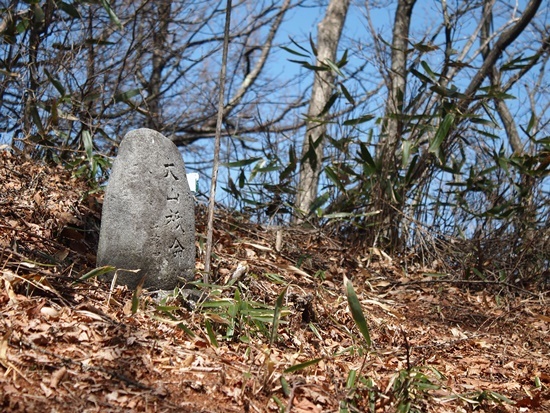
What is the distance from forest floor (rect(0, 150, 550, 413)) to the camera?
9.00ft

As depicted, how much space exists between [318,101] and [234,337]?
489 centimetres

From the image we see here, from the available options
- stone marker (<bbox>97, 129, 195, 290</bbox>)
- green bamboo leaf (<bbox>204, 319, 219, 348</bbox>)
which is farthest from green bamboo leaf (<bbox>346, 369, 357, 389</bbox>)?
stone marker (<bbox>97, 129, 195, 290</bbox>)

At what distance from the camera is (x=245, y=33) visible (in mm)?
10531

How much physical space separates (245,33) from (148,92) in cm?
178

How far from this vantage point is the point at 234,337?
3498 mm

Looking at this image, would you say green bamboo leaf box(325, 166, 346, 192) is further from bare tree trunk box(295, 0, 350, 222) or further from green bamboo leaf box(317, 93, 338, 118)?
green bamboo leaf box(317, 93, 338, 118)

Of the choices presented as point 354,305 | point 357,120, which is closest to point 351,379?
point 354,305

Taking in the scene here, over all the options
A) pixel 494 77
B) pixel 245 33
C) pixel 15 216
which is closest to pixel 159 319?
pixel 15 216

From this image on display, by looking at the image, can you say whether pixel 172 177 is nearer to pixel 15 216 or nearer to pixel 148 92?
pixel 15 216

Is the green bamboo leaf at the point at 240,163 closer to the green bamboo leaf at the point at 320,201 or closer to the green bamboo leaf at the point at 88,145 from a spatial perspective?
the green bamboo leaf at the point at 320,201

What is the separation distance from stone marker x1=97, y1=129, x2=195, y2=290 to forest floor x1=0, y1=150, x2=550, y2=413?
18cm

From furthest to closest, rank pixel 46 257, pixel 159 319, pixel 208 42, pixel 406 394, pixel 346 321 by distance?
pixel 208 42 < pixel 346 321 < pixel 46 257 < pixel 159 319 < pixel 406 394

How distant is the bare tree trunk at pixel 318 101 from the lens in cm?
670

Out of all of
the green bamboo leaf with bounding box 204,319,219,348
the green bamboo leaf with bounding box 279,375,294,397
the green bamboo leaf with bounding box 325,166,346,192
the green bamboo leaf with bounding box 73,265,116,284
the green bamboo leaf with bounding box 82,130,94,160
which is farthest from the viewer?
the green bamboo leaf with bounding box 325,166,346,192
